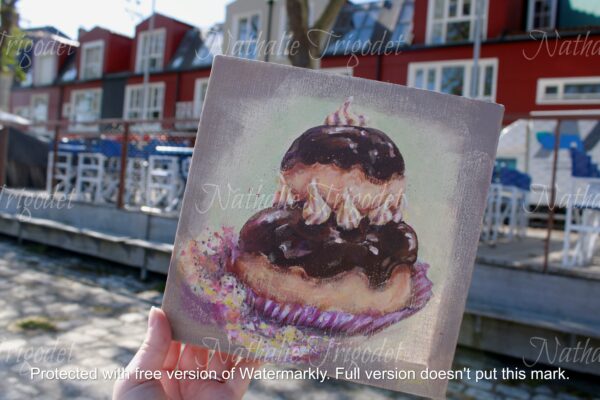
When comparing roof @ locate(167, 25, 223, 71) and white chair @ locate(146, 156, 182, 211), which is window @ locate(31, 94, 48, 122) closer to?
roof @ locate(167, 25, 223, 71)

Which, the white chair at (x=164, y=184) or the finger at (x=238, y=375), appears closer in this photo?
the finger at (x=238, y=375)

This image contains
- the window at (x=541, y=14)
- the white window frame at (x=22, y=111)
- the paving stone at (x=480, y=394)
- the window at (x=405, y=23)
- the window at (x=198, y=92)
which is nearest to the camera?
the paving stone at (x=480, y=394)

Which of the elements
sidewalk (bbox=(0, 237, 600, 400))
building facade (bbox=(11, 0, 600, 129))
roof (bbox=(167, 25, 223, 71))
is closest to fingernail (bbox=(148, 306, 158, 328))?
sidewalk (bbox=(0, 237, 600, 400))

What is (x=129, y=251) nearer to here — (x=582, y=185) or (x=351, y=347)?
(x=582, y=185)

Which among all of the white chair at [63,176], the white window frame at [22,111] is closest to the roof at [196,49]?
the white window frame at [22,111]

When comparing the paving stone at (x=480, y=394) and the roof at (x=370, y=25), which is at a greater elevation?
the roof at (x=370, y=25)

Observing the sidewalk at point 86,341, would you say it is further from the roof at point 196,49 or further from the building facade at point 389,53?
the roof at point 196,49

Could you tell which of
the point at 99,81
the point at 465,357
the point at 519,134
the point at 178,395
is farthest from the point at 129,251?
the point at 99,81
